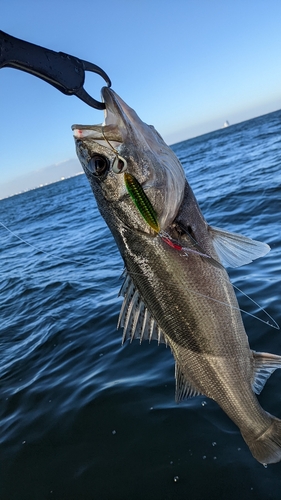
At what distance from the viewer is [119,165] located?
2344 millimetres

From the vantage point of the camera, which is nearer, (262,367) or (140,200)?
(140,200)

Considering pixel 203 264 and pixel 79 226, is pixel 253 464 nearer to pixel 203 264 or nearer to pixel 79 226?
pixel 203 264

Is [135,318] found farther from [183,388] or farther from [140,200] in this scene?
[140,200]

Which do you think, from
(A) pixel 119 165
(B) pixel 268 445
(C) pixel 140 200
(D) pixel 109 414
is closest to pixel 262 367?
(B) pixel 268 445

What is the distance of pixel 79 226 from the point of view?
19891 millimetres

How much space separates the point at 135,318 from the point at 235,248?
2.91ft

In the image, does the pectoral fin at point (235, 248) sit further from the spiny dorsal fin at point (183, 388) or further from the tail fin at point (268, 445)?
the tail fin at point (268, 445)

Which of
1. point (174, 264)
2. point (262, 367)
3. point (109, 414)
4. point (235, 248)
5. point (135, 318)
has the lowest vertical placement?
point (109, 414)

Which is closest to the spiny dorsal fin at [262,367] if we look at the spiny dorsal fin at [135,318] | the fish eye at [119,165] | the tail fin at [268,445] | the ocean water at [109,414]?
the tail fin at [268,445]

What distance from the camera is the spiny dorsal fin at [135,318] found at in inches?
104

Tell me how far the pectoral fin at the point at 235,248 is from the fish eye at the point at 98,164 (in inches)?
35.0

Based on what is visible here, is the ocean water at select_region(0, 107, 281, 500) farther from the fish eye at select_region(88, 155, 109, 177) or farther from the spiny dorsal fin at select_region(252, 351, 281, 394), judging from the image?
the fish eye at select_region(88, 155, 109, 177)

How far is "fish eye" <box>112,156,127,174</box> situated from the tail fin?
7.07 feet

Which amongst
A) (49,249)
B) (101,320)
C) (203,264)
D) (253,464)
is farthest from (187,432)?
(49,249)
